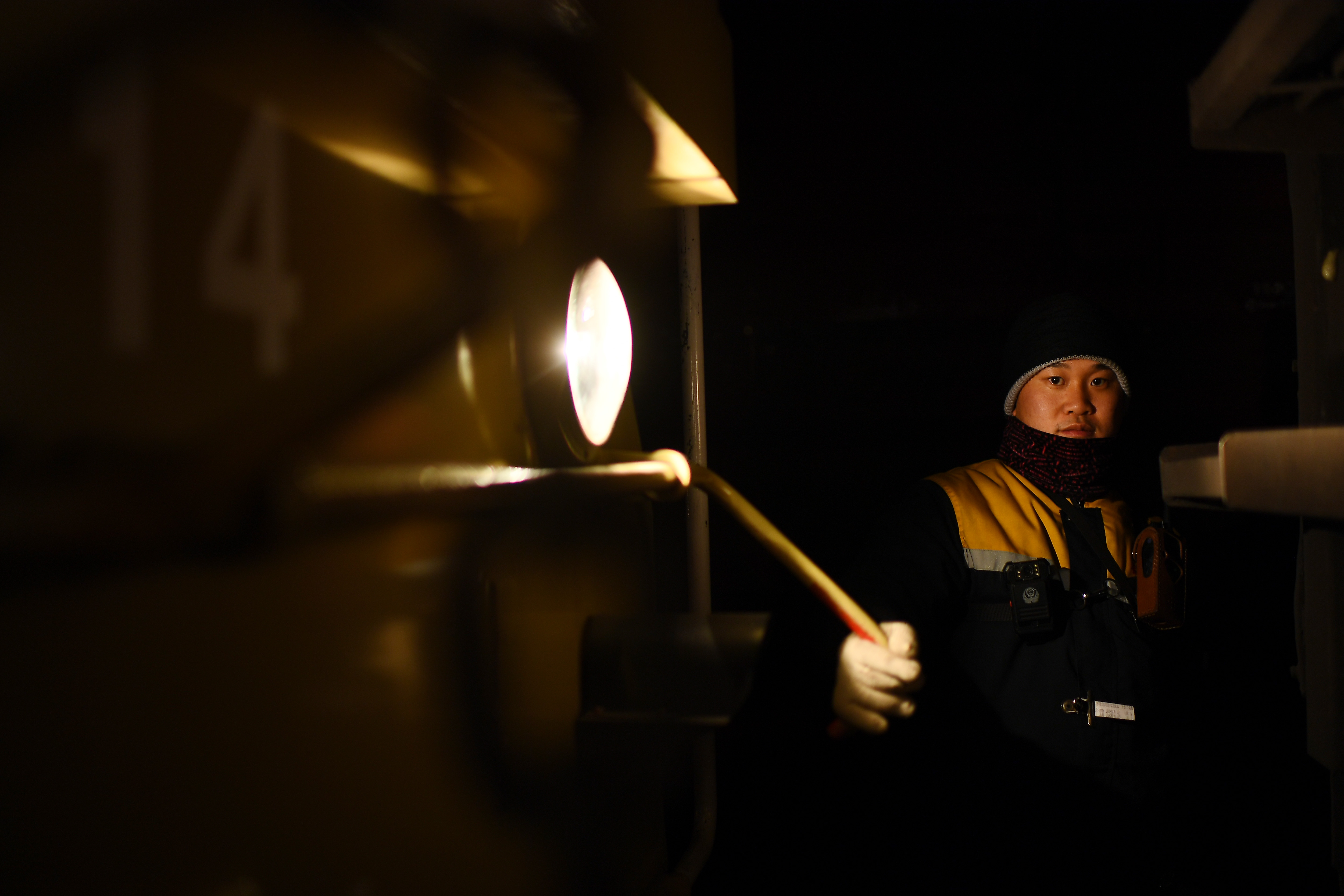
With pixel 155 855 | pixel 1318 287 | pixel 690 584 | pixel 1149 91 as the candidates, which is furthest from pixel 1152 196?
pixel 155 855

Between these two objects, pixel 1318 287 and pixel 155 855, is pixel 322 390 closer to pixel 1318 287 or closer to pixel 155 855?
pixel 155 855

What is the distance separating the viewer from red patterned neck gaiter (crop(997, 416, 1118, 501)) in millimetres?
1273

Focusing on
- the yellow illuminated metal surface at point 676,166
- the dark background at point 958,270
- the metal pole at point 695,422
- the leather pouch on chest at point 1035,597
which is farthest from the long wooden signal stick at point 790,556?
the dark background at point 958,270

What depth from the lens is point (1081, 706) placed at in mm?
1135

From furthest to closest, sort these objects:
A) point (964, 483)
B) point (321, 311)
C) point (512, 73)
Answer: point (964, 483) → point (512, 73) → point (321, 311)

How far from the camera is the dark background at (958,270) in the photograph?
67.0 inches

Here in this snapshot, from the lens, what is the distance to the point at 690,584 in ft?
3.85

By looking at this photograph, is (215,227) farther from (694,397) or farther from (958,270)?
(958,270)

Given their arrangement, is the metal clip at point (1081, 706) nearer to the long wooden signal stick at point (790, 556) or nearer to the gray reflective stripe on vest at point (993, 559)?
the gray reflective stripe on vest at point (993, 559)

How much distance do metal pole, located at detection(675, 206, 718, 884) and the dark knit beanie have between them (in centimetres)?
63

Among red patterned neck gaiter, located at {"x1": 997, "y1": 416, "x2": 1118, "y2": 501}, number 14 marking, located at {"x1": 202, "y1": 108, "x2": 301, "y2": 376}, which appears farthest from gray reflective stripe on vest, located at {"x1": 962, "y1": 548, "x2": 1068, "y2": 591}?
number 14 marking, located at {"x1": 202, "y1": 108, "x2": 301, "y2": 376}

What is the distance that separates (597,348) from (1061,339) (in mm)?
981

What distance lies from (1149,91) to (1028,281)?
523 mm

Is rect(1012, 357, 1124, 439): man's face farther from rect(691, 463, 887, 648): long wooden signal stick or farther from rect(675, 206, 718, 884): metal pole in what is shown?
rect(691, 463, 887, 648): long wooden signal stick
